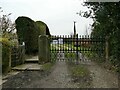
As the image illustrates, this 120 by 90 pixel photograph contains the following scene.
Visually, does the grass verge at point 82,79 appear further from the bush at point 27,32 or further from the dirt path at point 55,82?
the bush at point 27,32

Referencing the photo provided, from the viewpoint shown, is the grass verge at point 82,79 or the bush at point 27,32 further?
the bush at point 27,32

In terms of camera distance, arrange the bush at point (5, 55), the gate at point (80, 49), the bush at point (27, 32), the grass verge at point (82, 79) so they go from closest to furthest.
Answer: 1. the grass verge at point (82, 79)
2. the bush at point (5, 55)
3. the gate at point (80, 49)
4. the bush at point (27, 32)

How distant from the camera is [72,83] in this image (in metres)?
8.79

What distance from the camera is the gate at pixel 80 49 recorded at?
15576 millimetres

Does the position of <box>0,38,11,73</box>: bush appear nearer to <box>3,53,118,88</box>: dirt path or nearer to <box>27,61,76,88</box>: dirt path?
<box>3,53,118,88</box>: dirt path

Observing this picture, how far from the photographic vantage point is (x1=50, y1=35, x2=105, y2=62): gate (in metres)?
15.6

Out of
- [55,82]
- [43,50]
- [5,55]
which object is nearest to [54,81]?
[55,82]

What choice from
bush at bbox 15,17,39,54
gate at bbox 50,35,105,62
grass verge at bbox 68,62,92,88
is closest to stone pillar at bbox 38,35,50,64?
gate at bbox 50,35,105,62

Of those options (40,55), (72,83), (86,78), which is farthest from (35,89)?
(40,55)

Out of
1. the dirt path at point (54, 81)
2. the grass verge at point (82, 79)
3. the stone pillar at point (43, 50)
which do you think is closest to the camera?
the dirt path at point (54, 81)

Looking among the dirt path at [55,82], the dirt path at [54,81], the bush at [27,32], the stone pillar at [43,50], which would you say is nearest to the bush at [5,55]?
the dirt path at [54,81]

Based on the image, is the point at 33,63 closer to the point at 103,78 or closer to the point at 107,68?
the point at 107,68

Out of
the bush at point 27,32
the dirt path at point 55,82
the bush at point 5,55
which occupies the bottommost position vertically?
the dirt path at point 55,82

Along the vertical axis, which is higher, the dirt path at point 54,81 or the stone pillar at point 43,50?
the stone pillar at point 43,50
